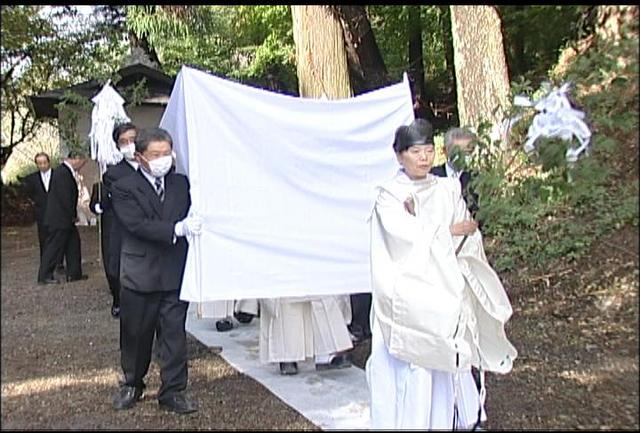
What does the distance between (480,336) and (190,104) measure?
1980mm

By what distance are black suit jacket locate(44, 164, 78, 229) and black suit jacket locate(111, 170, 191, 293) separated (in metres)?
0.43

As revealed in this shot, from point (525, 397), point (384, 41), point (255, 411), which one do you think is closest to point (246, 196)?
point (255, 411)

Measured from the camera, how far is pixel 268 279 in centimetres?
392

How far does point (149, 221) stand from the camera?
3.78 m

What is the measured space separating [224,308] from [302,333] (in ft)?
4.09

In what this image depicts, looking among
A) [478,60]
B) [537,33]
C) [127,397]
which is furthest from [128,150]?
[537,33]

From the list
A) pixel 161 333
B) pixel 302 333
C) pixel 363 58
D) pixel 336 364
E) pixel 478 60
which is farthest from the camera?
pixel 363 58

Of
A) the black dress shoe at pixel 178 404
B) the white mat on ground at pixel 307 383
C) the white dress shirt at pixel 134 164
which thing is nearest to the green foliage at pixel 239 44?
the white mat on ground at pixel 307 383

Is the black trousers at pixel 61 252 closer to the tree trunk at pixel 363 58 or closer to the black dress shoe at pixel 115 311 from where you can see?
the black dress shoe at pixel 115 311

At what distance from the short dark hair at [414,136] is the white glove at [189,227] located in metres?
1.16

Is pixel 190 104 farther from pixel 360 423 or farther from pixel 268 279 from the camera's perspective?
pixel 360 423

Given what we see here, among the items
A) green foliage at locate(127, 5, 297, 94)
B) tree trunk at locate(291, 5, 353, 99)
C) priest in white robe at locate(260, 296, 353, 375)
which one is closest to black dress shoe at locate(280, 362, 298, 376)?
priest in white robe at locate(260, 296, 353, 375)

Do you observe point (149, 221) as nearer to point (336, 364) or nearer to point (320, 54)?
point (336, 364)

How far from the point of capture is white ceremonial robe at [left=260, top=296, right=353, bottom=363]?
4.75 m
